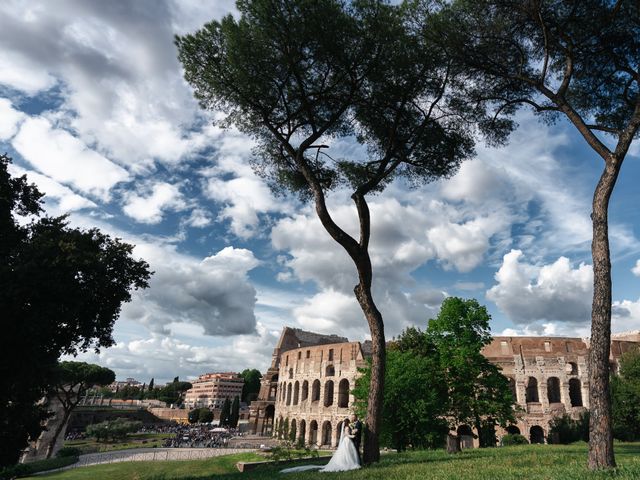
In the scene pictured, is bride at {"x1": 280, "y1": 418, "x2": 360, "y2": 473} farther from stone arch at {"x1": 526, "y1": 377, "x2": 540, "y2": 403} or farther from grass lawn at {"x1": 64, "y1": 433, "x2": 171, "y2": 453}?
grass lawn at {"x1": 64, "y1": 433, "x2": 171, "y2": 453}

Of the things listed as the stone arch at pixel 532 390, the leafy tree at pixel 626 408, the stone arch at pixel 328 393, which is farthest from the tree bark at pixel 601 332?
the stone arch at pixel 328 393

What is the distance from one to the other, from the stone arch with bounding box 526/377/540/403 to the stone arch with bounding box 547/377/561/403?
2.97 feet

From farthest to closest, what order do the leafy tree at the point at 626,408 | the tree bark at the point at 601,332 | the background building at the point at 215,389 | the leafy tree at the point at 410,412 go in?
the background building at the point at 215,389, the leafy tree at the point at 626,408, the leafy tree at the point at 410,412, the tree bark at the point at 601,332

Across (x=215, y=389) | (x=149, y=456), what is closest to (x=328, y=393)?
(x=149, y=456)

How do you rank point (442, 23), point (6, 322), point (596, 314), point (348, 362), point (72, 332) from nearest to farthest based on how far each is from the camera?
1. point (596, 314)
2. point (6, 322)
3. point (442, 23)
4. point (72, 332)
5. point (348, 362)

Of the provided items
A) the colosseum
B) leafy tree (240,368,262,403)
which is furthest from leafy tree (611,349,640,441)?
leafy tree (240,368,262,403)

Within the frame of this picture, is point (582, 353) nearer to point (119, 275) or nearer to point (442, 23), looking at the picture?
point (442, 23)

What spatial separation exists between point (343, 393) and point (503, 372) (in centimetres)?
1317

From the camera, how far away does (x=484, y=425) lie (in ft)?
58.1

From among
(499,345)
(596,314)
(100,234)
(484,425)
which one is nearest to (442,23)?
(596,314)

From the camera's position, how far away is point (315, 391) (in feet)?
125

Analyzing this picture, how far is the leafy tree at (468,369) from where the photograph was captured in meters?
17.8

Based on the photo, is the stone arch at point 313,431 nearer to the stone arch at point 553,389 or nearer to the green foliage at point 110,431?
the stone arch at point 553,389

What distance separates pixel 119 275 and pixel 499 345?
99.1ft
